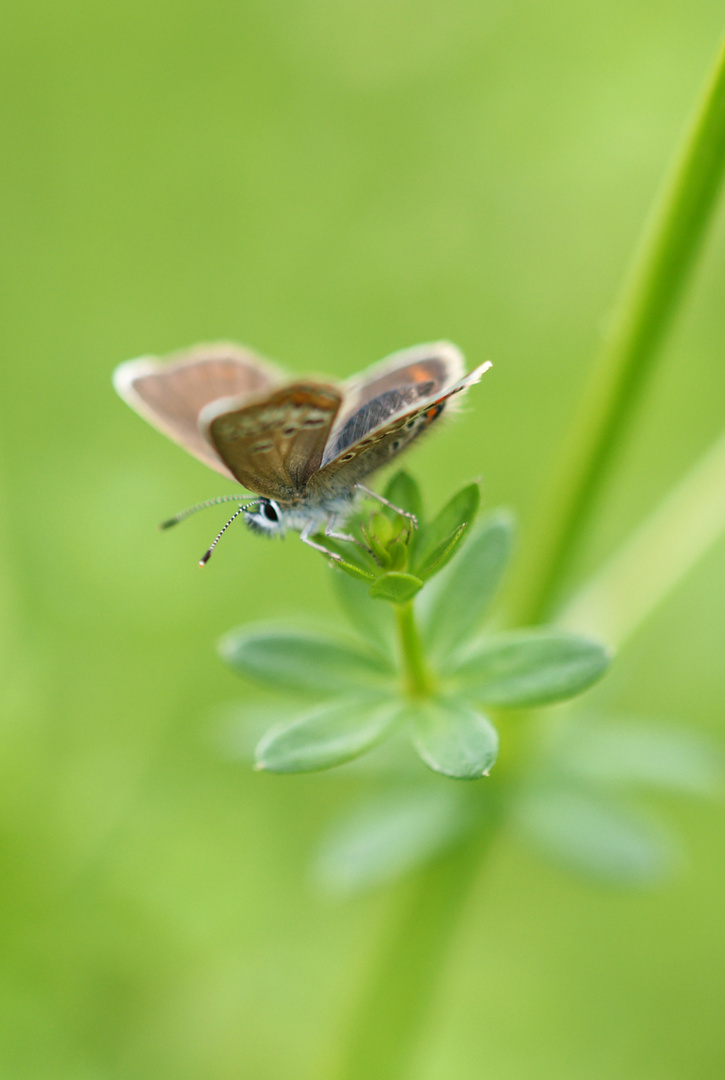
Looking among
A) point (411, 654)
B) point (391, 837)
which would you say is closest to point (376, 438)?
point (411, 654)

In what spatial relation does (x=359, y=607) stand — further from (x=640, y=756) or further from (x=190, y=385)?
(x=640, y=756)

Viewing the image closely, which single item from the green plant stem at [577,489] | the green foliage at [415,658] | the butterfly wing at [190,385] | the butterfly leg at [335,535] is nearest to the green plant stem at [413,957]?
the green plant stem at [577,489]

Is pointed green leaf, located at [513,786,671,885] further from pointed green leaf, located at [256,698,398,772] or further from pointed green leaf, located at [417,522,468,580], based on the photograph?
pointed green leaf, located at [417,522,468,580]

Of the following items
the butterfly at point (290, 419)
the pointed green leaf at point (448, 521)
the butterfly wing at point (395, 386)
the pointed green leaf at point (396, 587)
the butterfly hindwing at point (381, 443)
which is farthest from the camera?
the butterfly wing at point (395, 386)

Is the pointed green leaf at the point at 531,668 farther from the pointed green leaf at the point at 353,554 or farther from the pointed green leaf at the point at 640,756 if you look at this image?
the pointed green leaf at the point at 640,756

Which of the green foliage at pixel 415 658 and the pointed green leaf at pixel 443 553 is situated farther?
the green foliage at pixel 415 658

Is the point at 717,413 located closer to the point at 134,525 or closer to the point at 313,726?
the point at 134,525

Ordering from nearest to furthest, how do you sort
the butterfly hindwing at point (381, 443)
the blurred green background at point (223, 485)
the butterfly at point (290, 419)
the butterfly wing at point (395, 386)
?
the butterfly hindwing at point (381, 443) < the butterfly at point (290, 419) < the butterfly wing at point (395, 386) < the blurred green background at point (223, 485)
